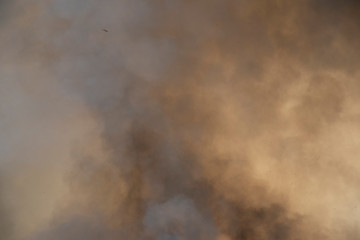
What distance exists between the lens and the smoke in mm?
5520

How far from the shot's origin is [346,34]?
6293mm

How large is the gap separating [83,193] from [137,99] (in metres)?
1.79

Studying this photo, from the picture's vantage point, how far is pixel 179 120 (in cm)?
602

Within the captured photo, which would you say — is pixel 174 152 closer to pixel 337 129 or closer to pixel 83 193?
pixel 83 193

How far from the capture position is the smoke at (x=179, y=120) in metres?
5.52

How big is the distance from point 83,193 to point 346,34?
5.32 m

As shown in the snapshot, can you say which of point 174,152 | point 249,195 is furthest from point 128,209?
point 249,195

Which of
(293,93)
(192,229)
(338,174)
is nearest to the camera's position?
(192,229)

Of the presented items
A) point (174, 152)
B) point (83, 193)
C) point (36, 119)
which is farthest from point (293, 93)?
point (36, 119)

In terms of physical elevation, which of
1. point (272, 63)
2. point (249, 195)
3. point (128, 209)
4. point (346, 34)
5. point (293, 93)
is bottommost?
point (128, 209)

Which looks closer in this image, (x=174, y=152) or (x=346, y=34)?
(x=174, y=152)

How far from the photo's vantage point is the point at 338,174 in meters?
5.70

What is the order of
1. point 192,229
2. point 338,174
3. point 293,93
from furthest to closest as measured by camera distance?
point 293,93 → point 338,174 → point 192,229

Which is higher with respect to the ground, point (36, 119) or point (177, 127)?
point (177, 127)
